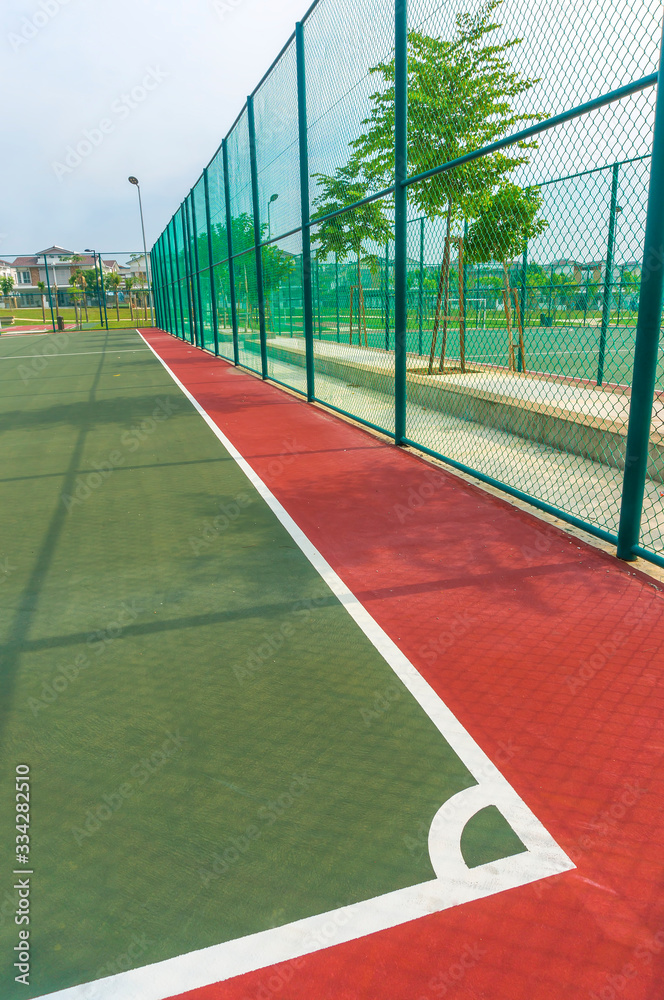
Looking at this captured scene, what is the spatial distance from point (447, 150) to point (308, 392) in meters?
4.31

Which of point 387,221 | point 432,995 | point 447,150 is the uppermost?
point 447,150

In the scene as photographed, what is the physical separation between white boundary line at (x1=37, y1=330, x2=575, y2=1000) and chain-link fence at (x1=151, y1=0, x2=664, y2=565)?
248cm

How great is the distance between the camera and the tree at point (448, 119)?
25.3ft

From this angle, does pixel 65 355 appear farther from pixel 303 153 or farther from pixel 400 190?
pixel 400 190

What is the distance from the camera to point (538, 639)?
139 inches

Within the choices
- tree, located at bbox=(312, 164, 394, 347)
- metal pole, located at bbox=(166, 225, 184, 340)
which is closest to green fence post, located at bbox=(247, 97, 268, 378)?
tree, located at bbox=(312, 164, 394, 347)

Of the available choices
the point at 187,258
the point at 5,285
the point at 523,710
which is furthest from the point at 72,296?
the point at 523,710

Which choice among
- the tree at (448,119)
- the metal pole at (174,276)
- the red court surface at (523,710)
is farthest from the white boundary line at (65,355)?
the red court surface at (523,710)

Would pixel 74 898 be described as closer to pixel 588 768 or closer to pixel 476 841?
pixel 476 841

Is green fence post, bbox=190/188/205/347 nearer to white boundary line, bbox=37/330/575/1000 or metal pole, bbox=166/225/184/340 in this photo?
metal pole, bbox=166/225/184/340

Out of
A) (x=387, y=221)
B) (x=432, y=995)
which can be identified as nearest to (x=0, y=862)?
(x=432, y=995)

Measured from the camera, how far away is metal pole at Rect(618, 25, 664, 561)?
12.6 ft

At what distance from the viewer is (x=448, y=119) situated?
8.62 metres

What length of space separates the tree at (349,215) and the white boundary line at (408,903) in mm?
7597
